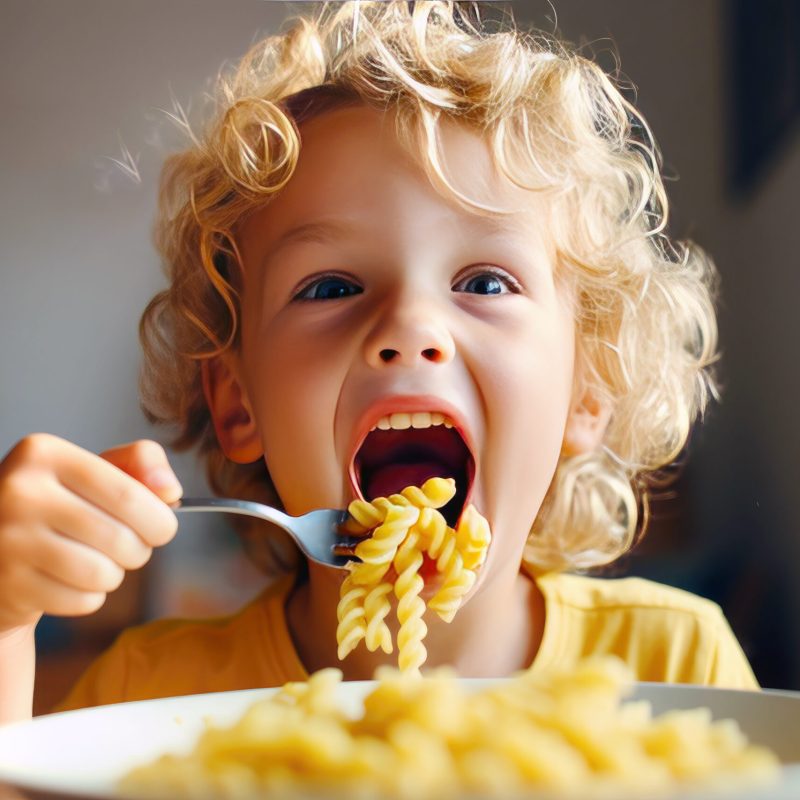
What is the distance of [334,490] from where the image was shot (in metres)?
1.10

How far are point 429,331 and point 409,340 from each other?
2cm

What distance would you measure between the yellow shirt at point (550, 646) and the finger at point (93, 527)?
0.51 meters

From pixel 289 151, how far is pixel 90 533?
54 cm

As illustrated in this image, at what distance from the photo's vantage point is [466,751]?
0.55 meters

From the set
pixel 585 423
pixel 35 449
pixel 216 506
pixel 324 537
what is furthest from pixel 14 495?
pixel 585 423

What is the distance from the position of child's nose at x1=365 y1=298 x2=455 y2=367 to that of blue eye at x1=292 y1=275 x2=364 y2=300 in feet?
0.34

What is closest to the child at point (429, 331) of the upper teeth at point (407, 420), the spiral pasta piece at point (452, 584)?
the upper teeth at point (407, 420)

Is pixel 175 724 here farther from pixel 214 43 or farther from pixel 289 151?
pixel 214 43

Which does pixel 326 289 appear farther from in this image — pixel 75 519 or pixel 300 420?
pixel 75 519

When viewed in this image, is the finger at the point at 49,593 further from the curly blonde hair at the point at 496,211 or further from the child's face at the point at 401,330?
the curly blonde hair at the point at 496,211

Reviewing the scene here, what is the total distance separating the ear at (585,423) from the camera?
1.30 meters

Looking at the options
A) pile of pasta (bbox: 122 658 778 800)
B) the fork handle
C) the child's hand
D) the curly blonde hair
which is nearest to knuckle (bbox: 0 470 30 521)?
the child's hand

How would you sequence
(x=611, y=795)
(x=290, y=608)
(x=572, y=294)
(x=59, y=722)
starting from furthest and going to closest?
1. (x=290, y=608)
2. (x=572, y=294)
3. (x=59, y=722)
4. (x=611, y=795)

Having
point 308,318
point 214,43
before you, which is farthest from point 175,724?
point 214,43
